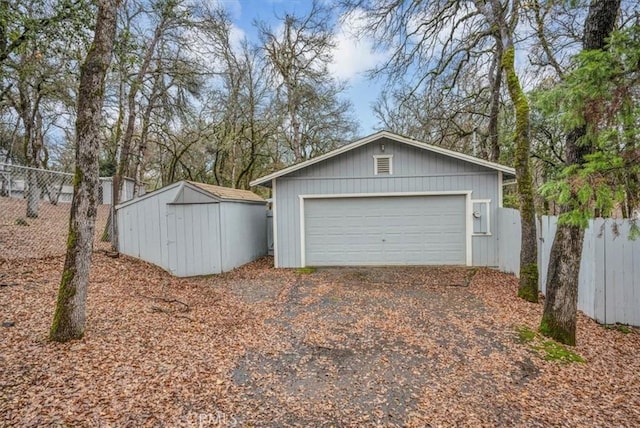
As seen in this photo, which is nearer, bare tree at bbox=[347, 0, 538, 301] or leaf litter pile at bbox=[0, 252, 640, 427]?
leaf litter pile at bbox=[0, 252, 640, 427]

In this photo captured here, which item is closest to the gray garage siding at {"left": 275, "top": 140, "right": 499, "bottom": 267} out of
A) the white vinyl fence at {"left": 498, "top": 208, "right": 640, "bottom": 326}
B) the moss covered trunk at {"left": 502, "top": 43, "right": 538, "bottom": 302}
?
the moss covered trunk at {"left": 502, "top": 43, "right": 538, "bottom": 302}

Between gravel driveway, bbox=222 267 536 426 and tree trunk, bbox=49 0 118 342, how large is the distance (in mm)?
1939

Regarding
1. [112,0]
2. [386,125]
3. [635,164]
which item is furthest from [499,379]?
[386,125]

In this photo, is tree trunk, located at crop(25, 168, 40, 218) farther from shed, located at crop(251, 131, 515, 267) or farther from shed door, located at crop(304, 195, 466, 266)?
shed door, located at crop(304, 195, 466, 266)

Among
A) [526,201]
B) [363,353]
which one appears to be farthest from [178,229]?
[526,201]

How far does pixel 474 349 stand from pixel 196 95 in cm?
1167

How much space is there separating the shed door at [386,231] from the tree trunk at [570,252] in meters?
4.81

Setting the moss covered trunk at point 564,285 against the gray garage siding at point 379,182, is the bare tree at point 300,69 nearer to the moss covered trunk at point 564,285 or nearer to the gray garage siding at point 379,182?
the gray garage siding at point 379,182

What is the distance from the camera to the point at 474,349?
4.13 metres

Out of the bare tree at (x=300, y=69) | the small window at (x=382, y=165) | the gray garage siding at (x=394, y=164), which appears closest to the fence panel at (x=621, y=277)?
the gray garage siding at (x=394, y=164)

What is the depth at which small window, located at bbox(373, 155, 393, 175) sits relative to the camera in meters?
9.31

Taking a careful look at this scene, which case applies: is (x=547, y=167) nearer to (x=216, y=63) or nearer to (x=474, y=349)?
(x=474, y=349)

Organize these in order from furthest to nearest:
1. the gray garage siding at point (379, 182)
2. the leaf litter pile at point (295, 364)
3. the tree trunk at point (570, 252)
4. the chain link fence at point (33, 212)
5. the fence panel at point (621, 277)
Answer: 1. the gray garage siding at point (379, 182)
2. the chain link fence at point (33, 212)
3. the fence panel at point (621, 277)
4. the tree trunk at point (570, 252)
5. the leaf litter pile at point (295, 364)

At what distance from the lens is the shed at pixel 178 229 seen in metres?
8.03
